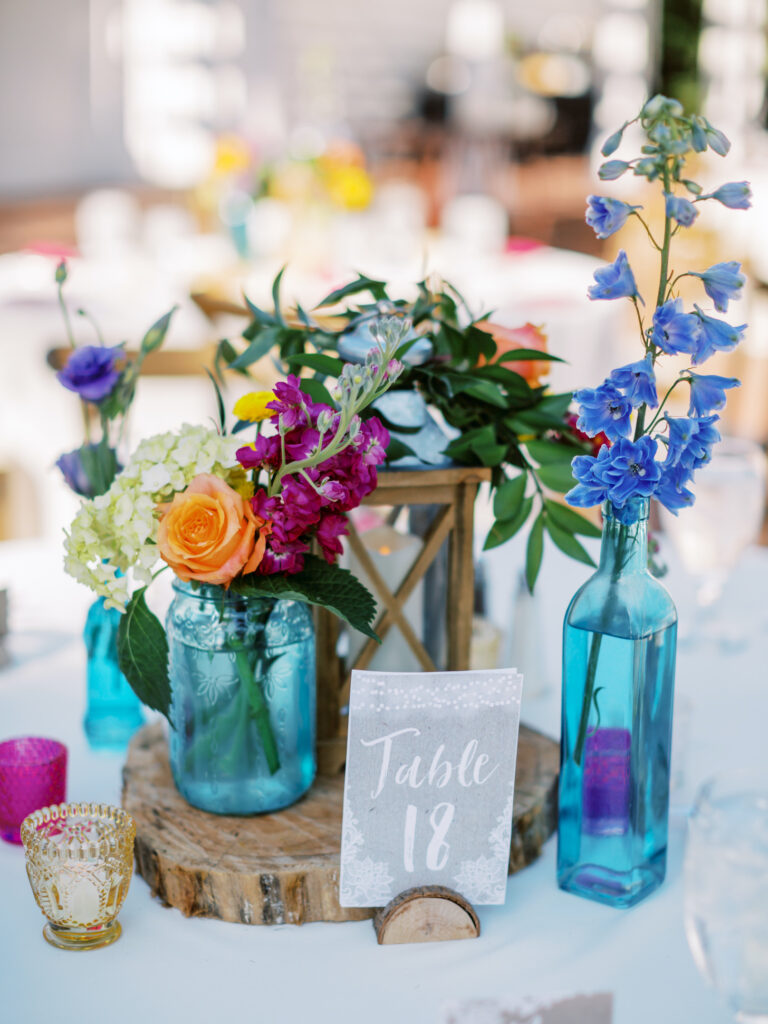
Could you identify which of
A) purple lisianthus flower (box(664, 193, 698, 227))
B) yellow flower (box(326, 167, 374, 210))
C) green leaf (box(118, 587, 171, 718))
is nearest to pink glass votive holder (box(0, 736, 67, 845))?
green leaf (box(118, 587, 171, 718))

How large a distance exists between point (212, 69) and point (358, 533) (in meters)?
6.67

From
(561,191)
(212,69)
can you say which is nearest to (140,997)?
(212,69)

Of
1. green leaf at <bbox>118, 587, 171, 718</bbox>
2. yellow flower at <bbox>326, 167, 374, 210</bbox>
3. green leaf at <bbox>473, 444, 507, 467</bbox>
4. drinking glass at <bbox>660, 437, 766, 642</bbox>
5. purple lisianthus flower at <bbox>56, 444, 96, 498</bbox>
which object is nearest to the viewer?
green leaf at <bbox>118, 587, 171, 718</bbox>

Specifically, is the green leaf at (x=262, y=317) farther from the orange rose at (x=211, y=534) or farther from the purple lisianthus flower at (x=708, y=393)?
the purple lisianthus flower at (x=708, y=393)

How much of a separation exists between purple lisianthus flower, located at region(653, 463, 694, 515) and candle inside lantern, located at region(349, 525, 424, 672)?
24 cm

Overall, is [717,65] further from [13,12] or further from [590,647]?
[590,647]

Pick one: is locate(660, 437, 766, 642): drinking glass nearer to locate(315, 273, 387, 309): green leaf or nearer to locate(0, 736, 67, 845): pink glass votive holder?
locate(315, 273, 387, 309): green leaf

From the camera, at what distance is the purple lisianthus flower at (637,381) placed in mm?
614

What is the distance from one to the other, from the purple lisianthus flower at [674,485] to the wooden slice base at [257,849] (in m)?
0.27

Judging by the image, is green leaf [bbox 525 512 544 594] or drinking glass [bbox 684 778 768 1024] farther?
green leaf [bbox 525 512 544 594]

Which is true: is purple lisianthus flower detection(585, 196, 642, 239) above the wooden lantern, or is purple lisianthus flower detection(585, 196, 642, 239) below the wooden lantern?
above

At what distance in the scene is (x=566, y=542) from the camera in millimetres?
853

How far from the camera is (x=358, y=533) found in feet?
2.76

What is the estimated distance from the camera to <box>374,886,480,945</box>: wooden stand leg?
2.27 ft
